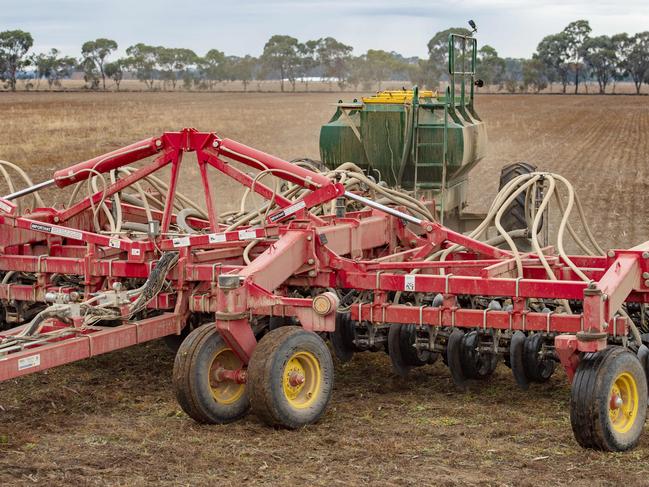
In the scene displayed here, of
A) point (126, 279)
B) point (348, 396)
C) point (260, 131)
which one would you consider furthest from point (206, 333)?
point (260, 131)

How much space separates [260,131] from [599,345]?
28.9 m

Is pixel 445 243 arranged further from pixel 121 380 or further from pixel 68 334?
pixel 68 334

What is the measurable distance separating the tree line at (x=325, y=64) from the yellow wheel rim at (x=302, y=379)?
286 feet

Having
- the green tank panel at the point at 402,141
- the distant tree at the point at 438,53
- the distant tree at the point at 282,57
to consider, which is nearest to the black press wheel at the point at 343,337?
the green tank panel at the point at 402,141

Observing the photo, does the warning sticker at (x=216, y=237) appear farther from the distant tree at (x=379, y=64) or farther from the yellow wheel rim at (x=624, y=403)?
the distant tree at (x=379, y=64)

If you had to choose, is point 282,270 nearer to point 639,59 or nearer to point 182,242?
point 182,242

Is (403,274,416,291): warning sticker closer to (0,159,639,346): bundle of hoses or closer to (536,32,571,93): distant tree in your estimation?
(0,159,639,346): bundle of hoses

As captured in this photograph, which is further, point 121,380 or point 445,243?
point 445,243

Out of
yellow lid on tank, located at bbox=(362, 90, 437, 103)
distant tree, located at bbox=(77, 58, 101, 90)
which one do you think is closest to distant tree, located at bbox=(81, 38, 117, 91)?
distant tree, located at bbox=(77, 58, 101, 90)

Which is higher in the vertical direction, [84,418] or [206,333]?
[206,333]

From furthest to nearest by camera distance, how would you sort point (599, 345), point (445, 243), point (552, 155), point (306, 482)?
point (552, 155) → point (445, 243) → point (599, 345) → point (306, 482)

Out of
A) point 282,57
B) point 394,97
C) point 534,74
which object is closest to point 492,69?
point 534,74

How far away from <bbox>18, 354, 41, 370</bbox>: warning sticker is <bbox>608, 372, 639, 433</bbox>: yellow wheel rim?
9.60ft

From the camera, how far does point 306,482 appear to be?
527 centimetres
